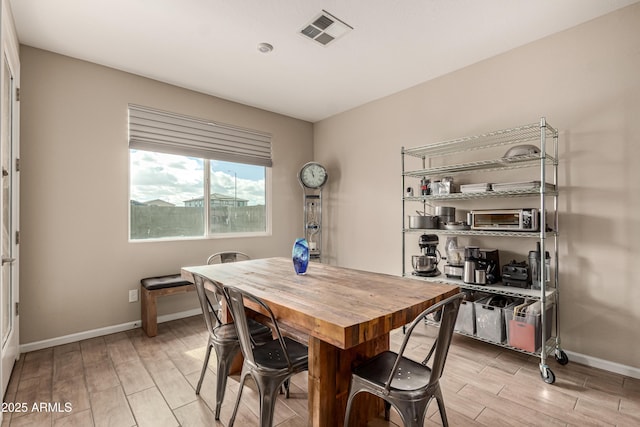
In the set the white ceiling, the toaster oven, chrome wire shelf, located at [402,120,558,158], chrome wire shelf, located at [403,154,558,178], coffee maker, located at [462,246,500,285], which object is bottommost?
coffee maker, located at [462,246,500,285]

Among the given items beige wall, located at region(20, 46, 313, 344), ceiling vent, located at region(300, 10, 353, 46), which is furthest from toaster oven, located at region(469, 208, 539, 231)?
beige wall, located at region(20, 46, 313, 344)

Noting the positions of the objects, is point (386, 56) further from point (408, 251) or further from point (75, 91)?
point (75, 91)

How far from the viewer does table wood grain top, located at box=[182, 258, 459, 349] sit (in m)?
1.29

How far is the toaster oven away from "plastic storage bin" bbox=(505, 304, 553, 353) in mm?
665

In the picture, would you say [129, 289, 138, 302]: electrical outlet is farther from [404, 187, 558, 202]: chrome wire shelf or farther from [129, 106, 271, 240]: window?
[404, 187, 558, 202]: chrome wire shelf

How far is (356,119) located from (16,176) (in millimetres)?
3560

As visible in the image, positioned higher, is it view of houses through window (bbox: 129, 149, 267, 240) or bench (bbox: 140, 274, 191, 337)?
view of houses through window (bbox: 129, 149, 267, 240)

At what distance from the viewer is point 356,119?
14.2ft

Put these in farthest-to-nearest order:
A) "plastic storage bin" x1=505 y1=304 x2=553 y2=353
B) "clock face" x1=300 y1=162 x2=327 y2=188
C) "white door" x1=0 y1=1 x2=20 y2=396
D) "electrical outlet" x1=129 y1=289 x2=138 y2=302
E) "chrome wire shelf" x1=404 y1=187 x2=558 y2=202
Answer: "clock face" x1=300 y1=162 x2=327 y2=188
"electrical outlet" x1=129 y1=289 x2=138 y2=302
"chrome wire shelf" x1=404 y1=187 x2=558 y2=202
"plastic storage bin" x1=505 y1=304 x2=553 y2=353
"white door" x1=0 y1=1 x2=20 y2=396

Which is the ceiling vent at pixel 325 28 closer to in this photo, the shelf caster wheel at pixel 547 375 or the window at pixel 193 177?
the window at pixel 193 177

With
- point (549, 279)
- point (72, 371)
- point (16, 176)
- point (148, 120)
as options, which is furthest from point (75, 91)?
point (549, 279)

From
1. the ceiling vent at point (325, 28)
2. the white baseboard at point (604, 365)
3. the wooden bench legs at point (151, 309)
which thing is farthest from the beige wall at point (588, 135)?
the wooden bench legs at point (151, 309)

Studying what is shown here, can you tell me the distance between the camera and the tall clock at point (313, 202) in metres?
4.50

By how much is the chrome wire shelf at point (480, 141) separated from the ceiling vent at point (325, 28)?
50.2 inches
